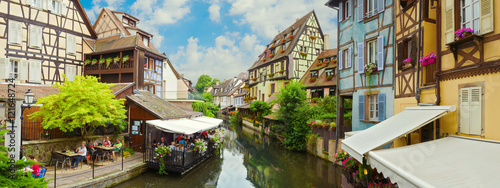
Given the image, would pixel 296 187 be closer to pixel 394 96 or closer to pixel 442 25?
pixel 394 96

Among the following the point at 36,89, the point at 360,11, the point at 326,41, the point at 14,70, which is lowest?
the point at 36,89

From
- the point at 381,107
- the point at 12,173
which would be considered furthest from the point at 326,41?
the point at 12,173

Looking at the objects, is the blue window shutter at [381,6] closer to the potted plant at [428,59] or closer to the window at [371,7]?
the window at [371,7]

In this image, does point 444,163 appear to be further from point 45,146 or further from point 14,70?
point 14,70

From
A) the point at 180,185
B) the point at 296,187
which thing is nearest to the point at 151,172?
the point at 180,185

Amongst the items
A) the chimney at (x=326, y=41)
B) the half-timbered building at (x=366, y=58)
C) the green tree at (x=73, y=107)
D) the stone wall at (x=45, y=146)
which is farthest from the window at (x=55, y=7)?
the chimney at (x=326, y=41)

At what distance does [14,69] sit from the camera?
16.5 metres

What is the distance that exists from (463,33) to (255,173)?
11.0 metres

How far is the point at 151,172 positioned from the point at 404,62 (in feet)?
38.9

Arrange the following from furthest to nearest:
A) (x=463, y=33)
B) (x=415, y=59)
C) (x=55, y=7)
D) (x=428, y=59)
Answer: (x=55, y=7) < (x=415, y=59) < (x=428, y=59) < (x=463, y=33)

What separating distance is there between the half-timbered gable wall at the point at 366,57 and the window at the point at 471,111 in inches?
168

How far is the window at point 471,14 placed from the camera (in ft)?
19.3

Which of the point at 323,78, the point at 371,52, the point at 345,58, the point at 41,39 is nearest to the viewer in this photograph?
the point at 371,52

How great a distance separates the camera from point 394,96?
10.3 metres
